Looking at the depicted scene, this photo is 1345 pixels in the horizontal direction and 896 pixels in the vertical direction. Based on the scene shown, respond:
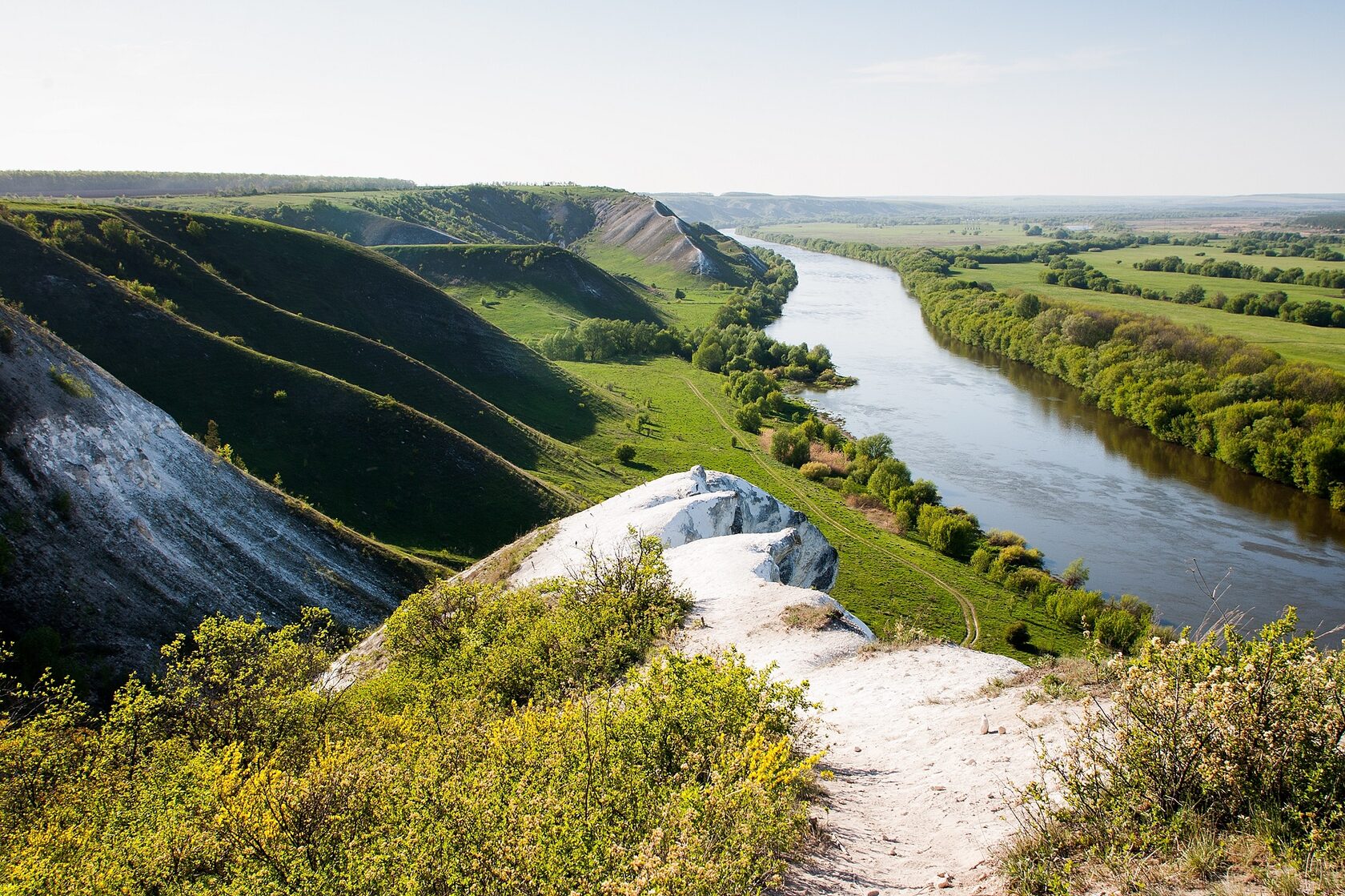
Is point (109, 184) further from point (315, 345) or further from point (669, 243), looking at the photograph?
point (315, 345)

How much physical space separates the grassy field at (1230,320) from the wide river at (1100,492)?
20.8 metres

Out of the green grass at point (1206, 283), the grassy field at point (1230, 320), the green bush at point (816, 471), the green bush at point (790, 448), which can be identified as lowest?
the green bush at point (816, 471)

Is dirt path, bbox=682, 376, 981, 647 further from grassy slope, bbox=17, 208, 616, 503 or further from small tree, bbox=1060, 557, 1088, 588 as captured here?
grassy slope, bbox=17, 208, 616, 503

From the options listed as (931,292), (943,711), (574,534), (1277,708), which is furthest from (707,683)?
(931,292)

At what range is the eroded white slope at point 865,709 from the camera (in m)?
9.90

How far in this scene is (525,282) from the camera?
382 feet

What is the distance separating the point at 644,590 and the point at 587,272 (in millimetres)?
109979

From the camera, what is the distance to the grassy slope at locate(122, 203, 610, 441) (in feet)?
182

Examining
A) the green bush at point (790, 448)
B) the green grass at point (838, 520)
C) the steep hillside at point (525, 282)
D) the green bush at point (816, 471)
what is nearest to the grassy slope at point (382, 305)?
the green grass at point (838, 520)

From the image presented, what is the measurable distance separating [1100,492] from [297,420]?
2093 inches

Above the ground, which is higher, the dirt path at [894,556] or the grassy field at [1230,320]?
the grassy field at [1230,320]

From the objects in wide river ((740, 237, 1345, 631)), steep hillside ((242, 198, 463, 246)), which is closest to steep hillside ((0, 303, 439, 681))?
wide river ((740, 237, 1345, 631))

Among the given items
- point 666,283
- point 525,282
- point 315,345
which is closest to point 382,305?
point 315,345

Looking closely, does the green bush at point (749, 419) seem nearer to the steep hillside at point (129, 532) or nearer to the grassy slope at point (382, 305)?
the grassy slope at point (382, 305)
